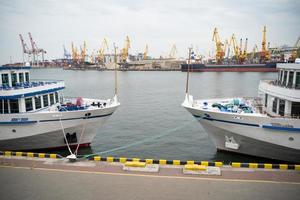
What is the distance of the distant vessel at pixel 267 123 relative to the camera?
1536cm

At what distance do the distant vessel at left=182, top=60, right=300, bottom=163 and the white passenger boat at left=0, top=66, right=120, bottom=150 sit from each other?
740cm

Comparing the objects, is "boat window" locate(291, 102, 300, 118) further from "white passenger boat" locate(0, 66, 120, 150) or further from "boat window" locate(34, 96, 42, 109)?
"boat window" locate(34, 96, 42, 109)

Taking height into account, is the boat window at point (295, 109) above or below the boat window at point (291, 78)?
below

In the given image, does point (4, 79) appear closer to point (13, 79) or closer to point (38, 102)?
point (13, 79)

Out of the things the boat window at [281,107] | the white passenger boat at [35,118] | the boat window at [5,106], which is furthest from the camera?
the boat window at [5,106]

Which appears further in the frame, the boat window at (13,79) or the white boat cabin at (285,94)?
the boat window at (13,79)

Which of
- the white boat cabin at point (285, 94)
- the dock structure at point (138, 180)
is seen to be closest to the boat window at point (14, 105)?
the dock structure at point (138, 180)

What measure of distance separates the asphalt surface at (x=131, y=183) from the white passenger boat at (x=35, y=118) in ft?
17.5

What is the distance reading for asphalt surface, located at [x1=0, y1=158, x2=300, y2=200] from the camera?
10.3 meters

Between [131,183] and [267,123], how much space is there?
891 centimetres

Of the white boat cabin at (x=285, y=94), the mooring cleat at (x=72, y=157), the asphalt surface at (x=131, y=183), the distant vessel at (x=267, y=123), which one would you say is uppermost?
the white boat cabin at (x=285, y=94)

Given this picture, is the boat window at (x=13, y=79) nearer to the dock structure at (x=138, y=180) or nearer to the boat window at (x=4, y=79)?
the boat window at (x=4, y=79)

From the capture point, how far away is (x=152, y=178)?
11.6 metres

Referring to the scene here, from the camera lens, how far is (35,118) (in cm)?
1777
